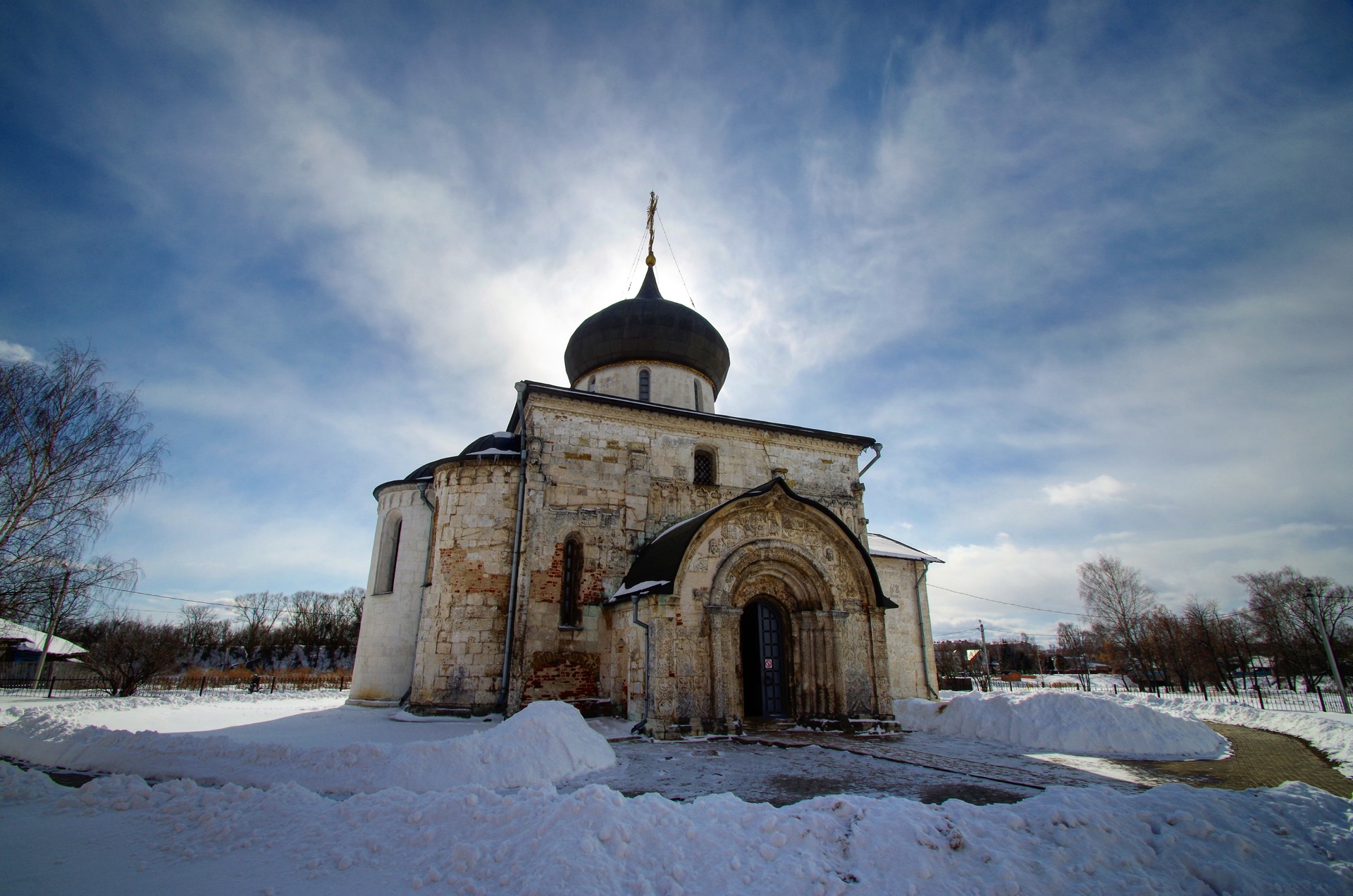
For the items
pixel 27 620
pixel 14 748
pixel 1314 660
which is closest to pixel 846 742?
pixel 14 748

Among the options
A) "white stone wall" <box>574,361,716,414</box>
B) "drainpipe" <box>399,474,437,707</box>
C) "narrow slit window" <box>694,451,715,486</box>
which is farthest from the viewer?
"white stone wall" <box>574,361,716,414</box>

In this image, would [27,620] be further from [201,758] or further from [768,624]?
[768,624]

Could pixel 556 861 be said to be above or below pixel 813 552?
below

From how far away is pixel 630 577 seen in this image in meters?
13.1

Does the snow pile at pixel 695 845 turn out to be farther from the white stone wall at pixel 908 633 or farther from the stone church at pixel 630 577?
the white stone wall at pixel 908 633

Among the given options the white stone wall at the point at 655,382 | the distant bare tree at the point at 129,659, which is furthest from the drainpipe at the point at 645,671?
the distant bare tree at the point at 129,659

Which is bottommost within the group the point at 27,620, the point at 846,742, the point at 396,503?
the point at 846,742

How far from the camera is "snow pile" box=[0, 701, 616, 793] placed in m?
7.12

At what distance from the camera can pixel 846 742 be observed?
10.3 meters

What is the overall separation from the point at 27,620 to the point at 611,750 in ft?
44.8

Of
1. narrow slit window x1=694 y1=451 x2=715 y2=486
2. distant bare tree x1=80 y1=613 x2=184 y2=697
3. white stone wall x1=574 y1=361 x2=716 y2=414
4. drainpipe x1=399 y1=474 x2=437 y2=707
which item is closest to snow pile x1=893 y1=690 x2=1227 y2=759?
narrow slit window x1=694 y1=451 x2=715 y2=486

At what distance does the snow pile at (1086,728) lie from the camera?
9688 millimetres

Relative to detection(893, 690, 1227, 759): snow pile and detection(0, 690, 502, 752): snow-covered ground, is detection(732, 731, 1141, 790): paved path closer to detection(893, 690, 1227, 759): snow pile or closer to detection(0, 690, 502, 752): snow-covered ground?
detection(893, 690, 1227, 759): snow pile

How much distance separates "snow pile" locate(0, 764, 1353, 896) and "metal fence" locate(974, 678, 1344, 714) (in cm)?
1752
